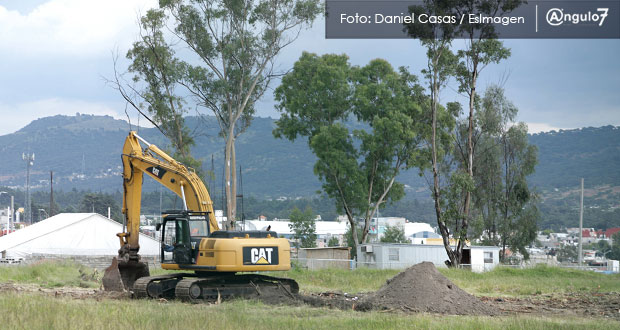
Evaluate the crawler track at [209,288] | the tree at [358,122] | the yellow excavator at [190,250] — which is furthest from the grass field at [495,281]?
the tree at [358,122]

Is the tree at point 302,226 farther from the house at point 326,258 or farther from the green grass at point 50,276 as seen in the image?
the green grass at point 50,276

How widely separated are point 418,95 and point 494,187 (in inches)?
682

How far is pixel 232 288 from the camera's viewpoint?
2308 cm

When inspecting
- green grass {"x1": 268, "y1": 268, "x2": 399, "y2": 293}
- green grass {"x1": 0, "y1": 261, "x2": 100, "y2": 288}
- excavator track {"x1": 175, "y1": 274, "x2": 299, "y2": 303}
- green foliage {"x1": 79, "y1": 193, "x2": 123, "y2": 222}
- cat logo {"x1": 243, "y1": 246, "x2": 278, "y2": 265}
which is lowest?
green grass {"x1": 268, "y1": 268, "x2": 399, "y2": 293}

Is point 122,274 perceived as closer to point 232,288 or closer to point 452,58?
point 232,288

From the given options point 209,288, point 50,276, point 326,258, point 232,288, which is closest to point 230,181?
point 326,258

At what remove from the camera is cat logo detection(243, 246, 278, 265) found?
72.6ft

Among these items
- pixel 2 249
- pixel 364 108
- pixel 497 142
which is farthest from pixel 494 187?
pixel 2 249

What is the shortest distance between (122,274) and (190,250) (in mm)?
3214

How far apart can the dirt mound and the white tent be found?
122ft

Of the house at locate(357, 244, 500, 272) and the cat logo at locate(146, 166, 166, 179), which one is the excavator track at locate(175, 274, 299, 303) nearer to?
the cat logo at locate(146, 166, 166, 179)

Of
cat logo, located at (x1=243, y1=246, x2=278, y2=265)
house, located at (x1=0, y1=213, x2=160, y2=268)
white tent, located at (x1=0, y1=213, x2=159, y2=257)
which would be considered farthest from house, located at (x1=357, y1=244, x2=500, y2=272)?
cat logo, located at (x1=243, y1=246, x2=278, y2=265)

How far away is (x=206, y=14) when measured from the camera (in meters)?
47.5

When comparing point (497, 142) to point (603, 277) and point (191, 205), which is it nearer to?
point (603, 277)
